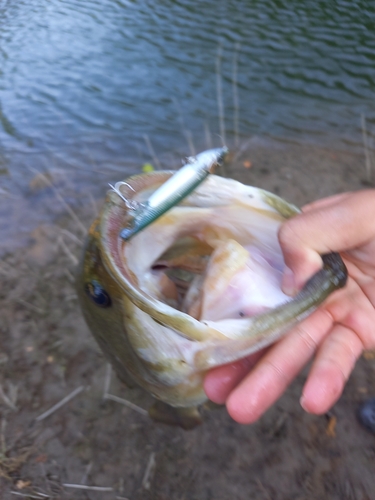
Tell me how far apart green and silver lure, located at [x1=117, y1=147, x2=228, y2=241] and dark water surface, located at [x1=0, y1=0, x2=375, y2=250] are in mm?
3765

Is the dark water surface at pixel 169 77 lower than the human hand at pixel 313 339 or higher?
lower

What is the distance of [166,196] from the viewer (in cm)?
134

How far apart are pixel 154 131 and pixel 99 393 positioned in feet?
14.1

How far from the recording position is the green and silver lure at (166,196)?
4.34 ft

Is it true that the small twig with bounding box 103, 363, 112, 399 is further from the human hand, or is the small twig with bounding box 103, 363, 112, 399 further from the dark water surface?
the dark water surface

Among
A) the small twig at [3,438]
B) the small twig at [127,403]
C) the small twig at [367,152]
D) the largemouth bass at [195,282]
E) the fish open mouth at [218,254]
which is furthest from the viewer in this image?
the small twig at [367,152]

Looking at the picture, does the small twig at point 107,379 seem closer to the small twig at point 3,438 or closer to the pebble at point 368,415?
the small twig at point 3,438

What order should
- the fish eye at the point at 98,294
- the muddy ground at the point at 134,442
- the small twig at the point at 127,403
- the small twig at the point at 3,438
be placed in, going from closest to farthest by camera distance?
the fish eye at the point at 98,294, the muddy ground at the point at 134,442, the small twig at the point at 3,438, the small twig at the point at 127,403

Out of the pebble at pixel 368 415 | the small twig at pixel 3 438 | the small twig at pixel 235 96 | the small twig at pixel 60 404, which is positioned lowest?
the small twig at pixel 3 438

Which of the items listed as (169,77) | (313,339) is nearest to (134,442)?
(313,339)

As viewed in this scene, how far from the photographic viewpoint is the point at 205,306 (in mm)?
1444

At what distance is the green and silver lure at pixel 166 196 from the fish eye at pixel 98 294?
297mm

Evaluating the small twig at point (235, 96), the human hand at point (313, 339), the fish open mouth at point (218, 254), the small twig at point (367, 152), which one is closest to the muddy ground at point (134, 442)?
the human hand at point (313, 339)

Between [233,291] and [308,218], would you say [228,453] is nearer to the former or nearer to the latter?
[233,291]
